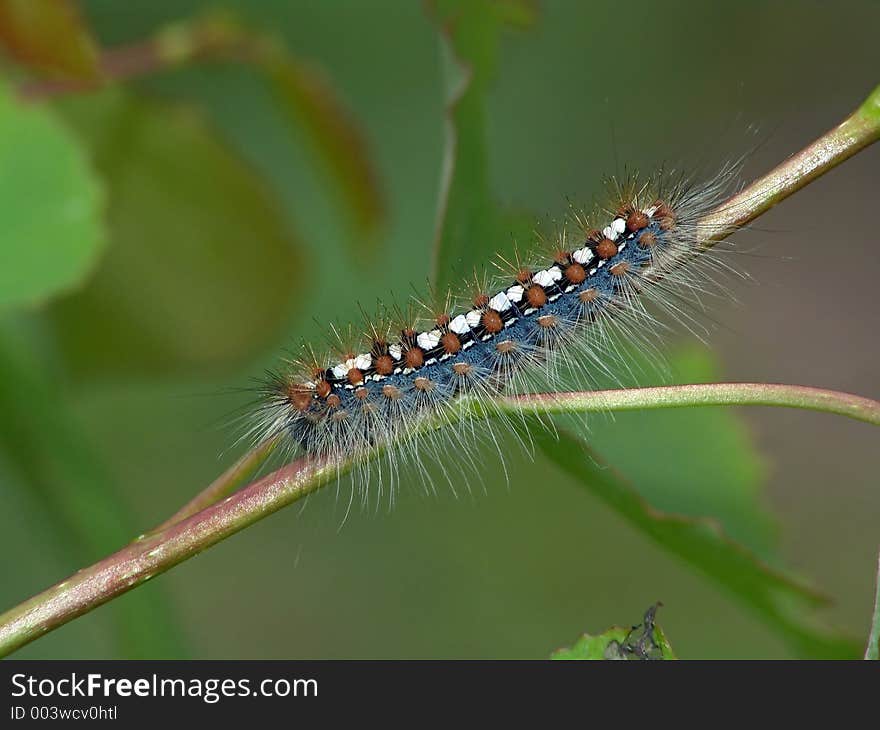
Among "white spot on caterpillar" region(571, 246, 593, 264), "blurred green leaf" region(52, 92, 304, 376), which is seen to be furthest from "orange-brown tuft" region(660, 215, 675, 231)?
"blurred green leaf" region(52, 92, 304, 376)

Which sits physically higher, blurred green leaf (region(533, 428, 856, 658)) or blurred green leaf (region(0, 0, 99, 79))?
blurred green leaf (region(0, 0, 99, 79))

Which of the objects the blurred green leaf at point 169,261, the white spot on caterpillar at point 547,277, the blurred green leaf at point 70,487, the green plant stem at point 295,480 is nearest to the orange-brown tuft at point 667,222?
the white spot on caterpillar at point 547,277

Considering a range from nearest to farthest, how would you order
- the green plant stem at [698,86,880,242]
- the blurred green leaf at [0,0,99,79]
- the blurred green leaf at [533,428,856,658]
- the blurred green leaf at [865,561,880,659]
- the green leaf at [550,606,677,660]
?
the blurred green leaf at [865,561,880,659], the green plant stem at [698,86,880,242], the green leaf at [550,606,677,660], the blurred green leaf at [533,428,856,658], the blurred green leaf at [0,0,99,79]

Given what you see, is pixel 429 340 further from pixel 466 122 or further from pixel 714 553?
pixel 714 553

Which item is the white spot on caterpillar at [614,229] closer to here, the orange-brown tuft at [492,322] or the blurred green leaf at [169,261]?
the orange-brown tuft at [492,322]

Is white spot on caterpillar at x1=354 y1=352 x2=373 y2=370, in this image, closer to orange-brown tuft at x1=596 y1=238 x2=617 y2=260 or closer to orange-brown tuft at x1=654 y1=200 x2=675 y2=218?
orange-brown tuft at x1=596 y1=238 x2=617 y2=260

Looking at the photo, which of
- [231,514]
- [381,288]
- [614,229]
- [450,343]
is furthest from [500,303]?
[381,288]

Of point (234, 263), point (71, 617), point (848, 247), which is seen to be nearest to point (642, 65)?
point (848, 247)
